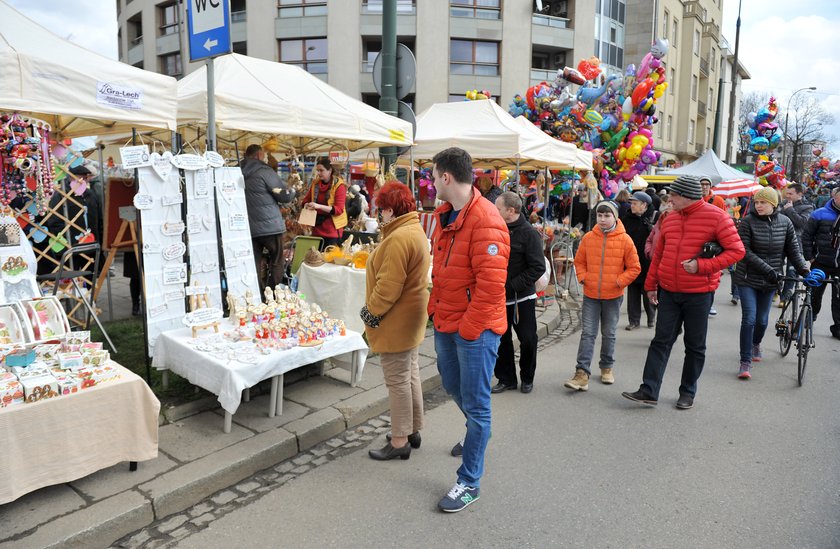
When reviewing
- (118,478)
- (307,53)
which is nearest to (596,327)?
(118,478)

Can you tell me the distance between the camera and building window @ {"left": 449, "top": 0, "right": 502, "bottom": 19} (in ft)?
95.3

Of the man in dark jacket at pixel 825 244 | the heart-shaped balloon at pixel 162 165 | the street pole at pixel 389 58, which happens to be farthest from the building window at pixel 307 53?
the heart-shaped balloon at pixel 162 165

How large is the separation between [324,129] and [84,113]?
8.67 ft

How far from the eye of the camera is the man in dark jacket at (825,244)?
23.7ft

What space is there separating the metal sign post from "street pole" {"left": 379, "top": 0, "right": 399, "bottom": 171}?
10.9ft

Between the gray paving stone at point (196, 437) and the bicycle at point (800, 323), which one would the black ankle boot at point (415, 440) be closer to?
the gray paving stone at point (196, 437)

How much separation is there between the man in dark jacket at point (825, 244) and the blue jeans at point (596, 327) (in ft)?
11.8

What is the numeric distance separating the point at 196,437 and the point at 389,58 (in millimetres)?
5634

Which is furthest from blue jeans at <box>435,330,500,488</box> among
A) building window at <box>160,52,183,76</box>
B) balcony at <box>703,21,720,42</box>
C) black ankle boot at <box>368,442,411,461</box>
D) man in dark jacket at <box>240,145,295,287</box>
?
balcony at <box>703,21,720,42</box>

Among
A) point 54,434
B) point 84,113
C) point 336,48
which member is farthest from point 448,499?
point 336,48

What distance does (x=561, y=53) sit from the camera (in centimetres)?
3184

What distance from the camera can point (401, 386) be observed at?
368cm

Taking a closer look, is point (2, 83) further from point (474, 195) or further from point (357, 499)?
point (357, 499)

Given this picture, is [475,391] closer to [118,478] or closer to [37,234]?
[118,478]
